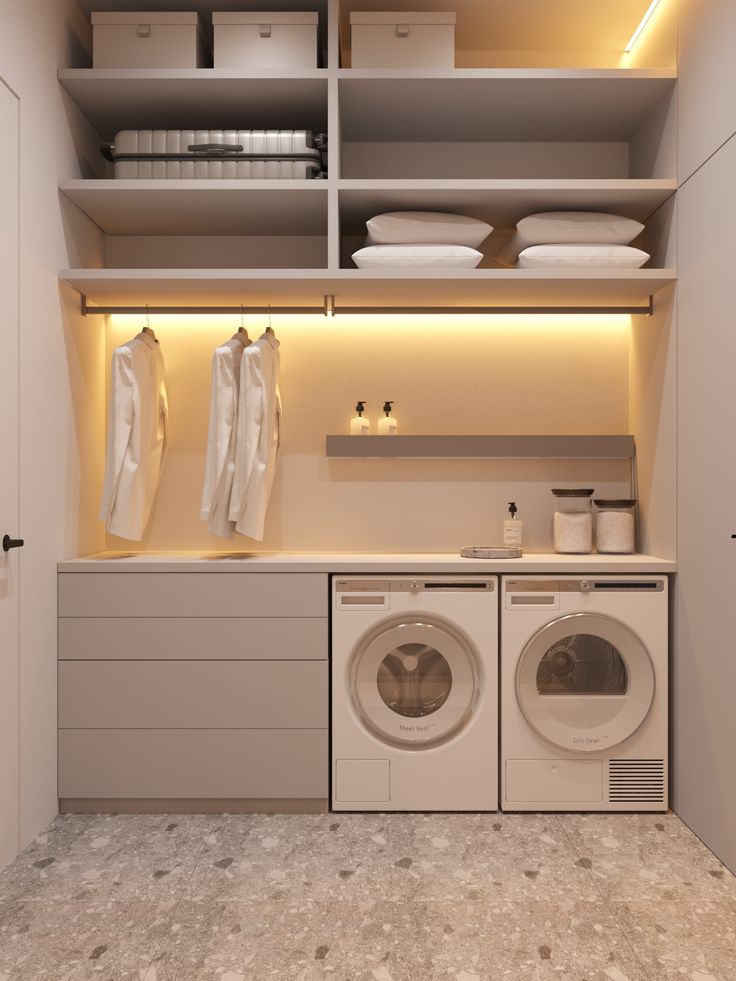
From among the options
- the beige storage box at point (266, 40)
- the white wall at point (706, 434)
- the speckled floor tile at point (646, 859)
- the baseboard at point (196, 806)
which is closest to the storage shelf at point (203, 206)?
the beige storage box at point (266, 40)

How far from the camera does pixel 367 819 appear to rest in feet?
8.43

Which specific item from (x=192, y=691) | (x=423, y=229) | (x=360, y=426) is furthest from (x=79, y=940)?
(x=423, y=229)

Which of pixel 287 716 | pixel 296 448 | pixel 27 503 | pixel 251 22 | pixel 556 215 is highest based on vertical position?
pixel 251 22

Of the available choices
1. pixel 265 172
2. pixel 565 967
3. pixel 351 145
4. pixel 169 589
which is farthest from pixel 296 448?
pixel 565 967

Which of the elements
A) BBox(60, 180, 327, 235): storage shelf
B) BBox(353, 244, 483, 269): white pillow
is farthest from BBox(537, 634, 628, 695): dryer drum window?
BBox(60, 180, 327, 235): storage shelf

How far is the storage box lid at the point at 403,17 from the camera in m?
2.68

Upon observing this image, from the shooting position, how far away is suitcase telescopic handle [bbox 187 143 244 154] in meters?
2.68

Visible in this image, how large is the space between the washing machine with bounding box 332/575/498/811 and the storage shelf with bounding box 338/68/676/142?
1.78m

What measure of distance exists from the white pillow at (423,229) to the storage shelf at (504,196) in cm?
8

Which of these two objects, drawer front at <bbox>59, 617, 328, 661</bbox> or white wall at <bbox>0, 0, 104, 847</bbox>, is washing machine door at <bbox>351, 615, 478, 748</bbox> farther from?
white wall at <bbox>0, 0, 104, 847</bbox>

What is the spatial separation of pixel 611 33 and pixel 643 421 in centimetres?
154

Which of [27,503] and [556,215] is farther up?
[556,215]

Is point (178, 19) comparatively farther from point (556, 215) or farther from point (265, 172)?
point (556, 215)

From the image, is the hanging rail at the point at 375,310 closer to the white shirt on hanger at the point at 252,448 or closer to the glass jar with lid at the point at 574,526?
the white shirt on hanger at the point at 252,448
